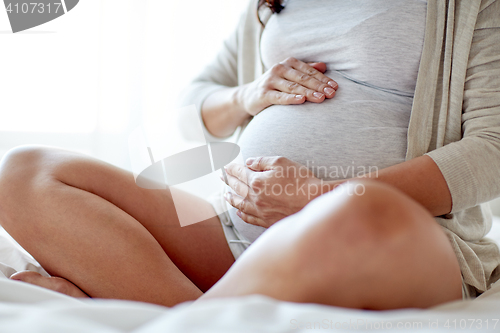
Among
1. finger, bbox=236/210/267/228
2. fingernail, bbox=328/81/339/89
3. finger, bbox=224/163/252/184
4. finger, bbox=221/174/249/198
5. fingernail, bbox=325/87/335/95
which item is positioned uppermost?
fingernail, bbox=328/81/339/89

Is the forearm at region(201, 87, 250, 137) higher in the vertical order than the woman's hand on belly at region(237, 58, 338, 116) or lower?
lower

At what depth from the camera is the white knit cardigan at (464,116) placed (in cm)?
62

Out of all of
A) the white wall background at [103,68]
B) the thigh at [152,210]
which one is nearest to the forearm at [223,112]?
the thigh at [152,210]

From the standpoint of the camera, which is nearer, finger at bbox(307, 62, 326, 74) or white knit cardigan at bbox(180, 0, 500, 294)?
white knit cardigan at bbox(180, 0, 500, 294)

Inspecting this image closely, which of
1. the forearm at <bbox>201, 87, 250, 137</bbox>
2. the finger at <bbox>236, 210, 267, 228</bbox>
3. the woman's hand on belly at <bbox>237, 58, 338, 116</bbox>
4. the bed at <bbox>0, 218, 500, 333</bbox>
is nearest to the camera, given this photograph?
the bed at <bbox>0, 218, 500, 333</bbox>

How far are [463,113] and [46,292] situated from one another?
74cm

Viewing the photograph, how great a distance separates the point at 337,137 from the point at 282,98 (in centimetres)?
17

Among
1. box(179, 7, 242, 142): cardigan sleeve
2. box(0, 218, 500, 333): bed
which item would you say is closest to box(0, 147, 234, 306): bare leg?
box(0, 218, 500, 333): bed

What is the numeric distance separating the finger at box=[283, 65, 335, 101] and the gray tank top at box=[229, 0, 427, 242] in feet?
0.05

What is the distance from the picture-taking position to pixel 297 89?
80 cm

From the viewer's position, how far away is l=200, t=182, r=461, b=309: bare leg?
1.18 feet

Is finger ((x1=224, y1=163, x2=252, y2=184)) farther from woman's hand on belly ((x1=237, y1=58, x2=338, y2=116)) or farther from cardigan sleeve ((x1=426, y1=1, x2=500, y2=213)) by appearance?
cardigan sleeve ((x1=426, y1=1, x2=500, y2=213))

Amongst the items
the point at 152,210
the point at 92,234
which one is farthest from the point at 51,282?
the point at 152,210

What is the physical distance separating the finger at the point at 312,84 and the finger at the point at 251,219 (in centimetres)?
28
